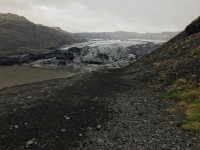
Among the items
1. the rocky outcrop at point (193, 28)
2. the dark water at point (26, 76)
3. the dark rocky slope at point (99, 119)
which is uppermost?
the rocky outcrop at point (193, 28)

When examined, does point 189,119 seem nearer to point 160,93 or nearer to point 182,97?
point 182,97

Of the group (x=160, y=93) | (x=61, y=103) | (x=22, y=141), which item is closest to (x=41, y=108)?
(x=61, y=103)

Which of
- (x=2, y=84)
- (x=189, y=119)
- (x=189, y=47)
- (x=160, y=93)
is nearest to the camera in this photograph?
(x=189, y=119)

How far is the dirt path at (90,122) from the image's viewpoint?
19500 mm

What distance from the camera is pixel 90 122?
24016 millimetres

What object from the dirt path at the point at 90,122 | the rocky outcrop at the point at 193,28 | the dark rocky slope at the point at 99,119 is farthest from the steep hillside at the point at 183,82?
the rocky outcrop at the point at 193,28

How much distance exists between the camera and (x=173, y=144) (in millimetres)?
19078

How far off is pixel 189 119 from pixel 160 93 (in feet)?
34.4

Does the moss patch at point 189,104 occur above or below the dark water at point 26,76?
above

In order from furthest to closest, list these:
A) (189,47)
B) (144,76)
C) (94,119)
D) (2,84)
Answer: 1. (2,84)
2. (189,47)
3. (144,76)
4. (94,119)

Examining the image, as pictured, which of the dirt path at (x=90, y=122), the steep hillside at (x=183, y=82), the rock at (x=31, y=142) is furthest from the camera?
the steep hillside at (x=183, y=82)

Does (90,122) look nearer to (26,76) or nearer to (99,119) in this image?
(99,119)

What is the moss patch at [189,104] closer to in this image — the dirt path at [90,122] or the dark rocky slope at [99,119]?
the dark rocky slope at [99,119]

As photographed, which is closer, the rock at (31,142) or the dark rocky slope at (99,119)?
the rock at (31,142)
